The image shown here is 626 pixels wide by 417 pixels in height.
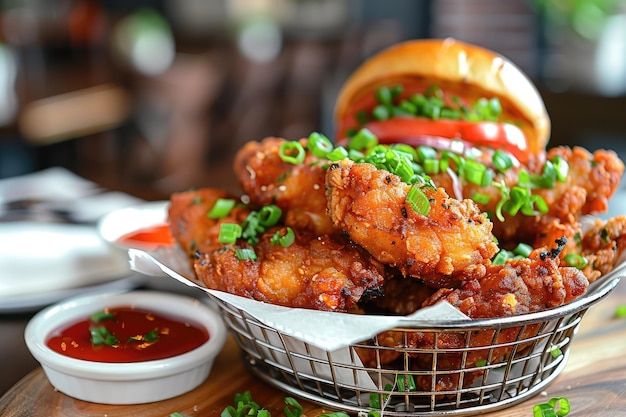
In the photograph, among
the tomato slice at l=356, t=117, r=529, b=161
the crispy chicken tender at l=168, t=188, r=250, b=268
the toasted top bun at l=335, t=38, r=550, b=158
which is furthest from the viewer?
the toasted top bun at l=335, t=38, r=550, b=158

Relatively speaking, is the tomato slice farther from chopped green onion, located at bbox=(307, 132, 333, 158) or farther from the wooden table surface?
the wooden table surface

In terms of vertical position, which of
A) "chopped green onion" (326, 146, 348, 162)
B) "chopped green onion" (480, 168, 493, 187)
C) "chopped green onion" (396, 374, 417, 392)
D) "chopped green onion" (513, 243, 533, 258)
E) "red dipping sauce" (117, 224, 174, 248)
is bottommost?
"red dipping sauce" (117, 224, 174, 248)

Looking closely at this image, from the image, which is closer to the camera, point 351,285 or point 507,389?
point 351,285

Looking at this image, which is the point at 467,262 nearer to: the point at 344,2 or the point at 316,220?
the point at 316,220

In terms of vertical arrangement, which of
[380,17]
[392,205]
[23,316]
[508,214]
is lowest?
[380,17]

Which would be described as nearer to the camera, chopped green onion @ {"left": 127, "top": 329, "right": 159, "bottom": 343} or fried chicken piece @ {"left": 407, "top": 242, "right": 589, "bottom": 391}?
fried chicken piece @ {"left": 407, "top": 242, "right": 589, "bottom": 391}

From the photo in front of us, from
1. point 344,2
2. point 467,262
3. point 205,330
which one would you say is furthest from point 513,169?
point 344,2

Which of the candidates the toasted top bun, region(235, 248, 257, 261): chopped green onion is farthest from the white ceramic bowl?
the toasted top bun
